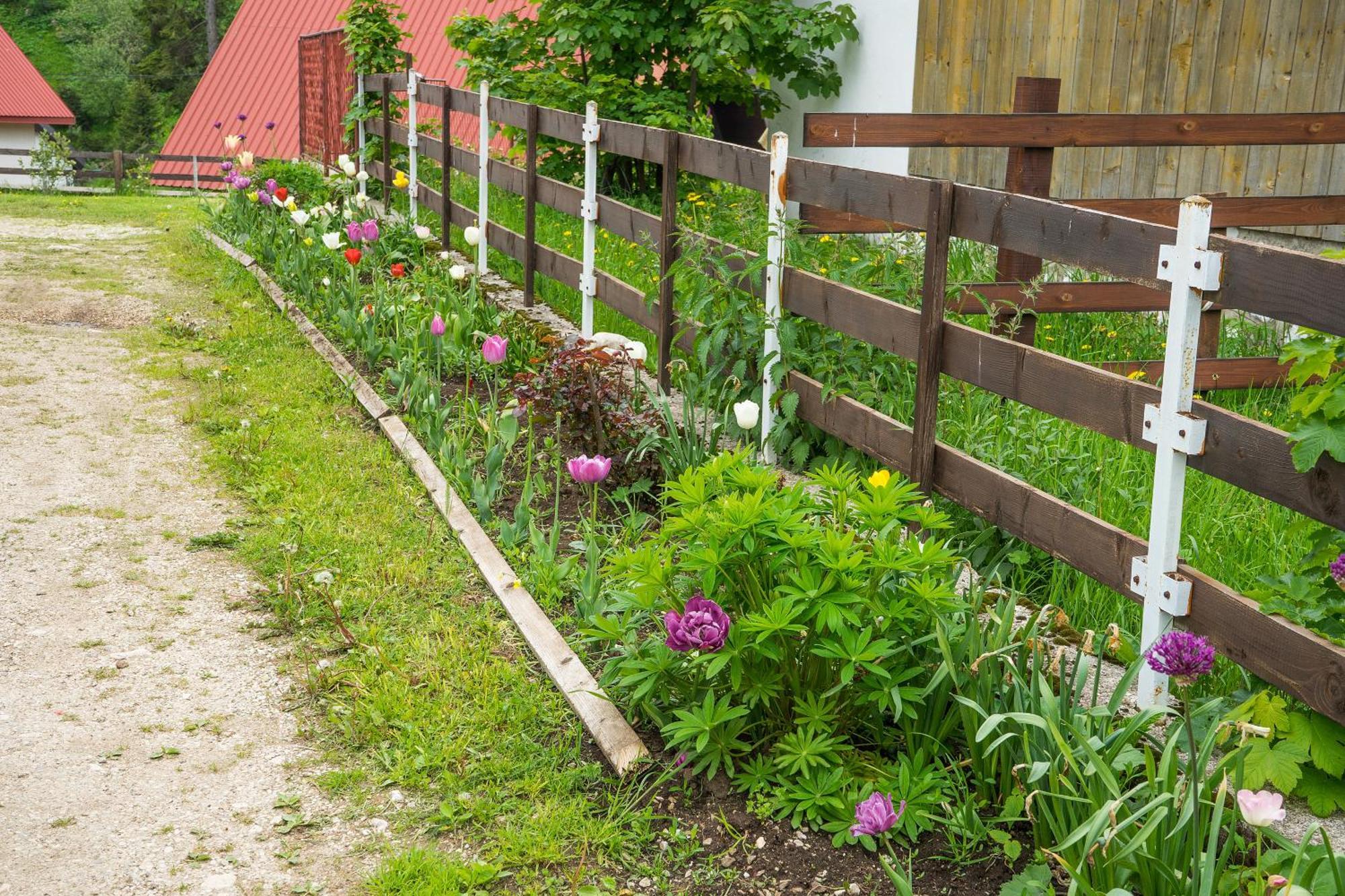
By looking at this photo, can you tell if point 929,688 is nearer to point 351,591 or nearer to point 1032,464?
point 1032,464

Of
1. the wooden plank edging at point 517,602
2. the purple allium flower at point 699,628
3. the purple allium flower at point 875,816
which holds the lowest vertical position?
the wooden plank edging at point 517,602

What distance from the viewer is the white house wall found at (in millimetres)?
11453

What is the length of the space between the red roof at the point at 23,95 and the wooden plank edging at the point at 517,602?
121 feet

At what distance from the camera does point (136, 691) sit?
158 inches

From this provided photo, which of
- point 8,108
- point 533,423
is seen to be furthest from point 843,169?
point 8,108

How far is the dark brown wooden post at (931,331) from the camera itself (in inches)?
177

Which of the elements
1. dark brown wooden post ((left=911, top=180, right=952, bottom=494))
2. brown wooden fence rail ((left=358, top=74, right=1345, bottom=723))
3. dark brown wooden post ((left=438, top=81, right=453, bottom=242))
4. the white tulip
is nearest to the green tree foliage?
dark brown wooden post ((left=438, top=81, right=453, bottom=242))

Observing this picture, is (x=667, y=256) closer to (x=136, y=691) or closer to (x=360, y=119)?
(x=136, y=691)

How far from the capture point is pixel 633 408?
584 centimetres

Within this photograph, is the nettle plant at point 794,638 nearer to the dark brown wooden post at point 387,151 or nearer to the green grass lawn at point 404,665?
the green grass lawn at point 404,665

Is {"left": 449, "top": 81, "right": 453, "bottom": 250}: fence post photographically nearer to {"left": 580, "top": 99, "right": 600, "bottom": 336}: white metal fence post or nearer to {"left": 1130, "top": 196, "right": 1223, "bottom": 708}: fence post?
{"left": 580, "top": 99, "right": 600, "bottom": 336}: white metal fence post

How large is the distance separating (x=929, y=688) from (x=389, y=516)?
278 centimetres

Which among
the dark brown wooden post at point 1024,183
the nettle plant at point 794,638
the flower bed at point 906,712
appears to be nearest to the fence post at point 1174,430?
the flower bed at point 906,712

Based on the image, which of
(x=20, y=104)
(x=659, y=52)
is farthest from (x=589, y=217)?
(x=20, y=104)
